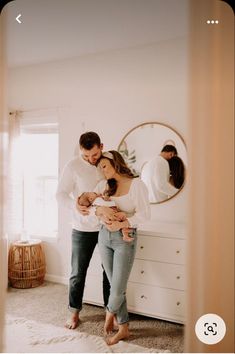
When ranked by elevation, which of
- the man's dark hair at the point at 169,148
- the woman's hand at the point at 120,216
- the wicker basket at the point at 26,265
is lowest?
the wicker basket at the point at 26,265

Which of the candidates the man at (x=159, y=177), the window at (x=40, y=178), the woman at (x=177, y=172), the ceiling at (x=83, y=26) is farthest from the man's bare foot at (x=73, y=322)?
the ceiling at (x=83, y=26)

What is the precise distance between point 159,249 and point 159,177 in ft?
1.23

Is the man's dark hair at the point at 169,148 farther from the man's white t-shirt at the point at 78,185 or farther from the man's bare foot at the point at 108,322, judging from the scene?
the man's bare foot at the point at 108,322

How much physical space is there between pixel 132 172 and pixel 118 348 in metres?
0.67

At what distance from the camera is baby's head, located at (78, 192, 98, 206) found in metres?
1.22

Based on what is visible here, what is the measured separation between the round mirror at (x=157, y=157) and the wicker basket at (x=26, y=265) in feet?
1.90

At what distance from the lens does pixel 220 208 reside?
2.95ft

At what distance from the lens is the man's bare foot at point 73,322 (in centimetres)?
124

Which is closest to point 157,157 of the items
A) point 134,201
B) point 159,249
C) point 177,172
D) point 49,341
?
point 177,172

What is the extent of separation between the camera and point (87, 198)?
1.23 meters

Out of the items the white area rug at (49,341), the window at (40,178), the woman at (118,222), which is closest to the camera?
the white area rug at (49,341)

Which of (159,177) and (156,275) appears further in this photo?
(156,275)

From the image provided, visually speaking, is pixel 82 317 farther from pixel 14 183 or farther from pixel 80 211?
pixel 14 183

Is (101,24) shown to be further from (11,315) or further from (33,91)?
(11,315)
